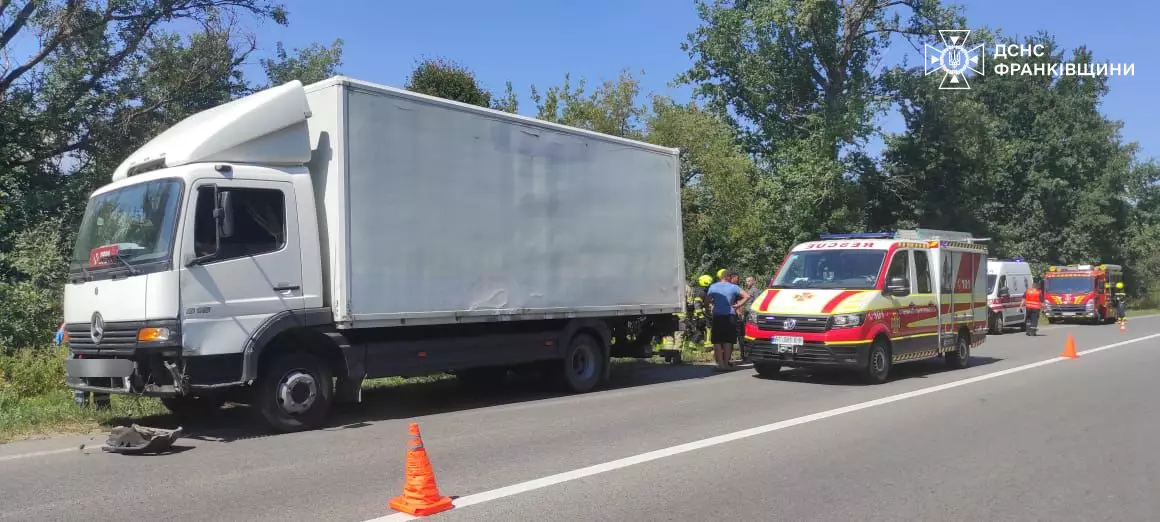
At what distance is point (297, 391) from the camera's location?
823 centimetres

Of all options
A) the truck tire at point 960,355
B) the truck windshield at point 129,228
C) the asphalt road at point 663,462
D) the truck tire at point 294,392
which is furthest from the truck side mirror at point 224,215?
the truck tire at point 960,355

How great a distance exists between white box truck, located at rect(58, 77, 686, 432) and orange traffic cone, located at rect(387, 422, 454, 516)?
3232 millimetres

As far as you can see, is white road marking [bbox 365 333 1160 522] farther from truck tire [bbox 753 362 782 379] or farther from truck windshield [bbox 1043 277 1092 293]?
A: truck windshield [bbox 1043 277 1092 293]

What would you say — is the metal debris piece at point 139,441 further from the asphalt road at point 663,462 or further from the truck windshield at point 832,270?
the truck windshield at point 832,270

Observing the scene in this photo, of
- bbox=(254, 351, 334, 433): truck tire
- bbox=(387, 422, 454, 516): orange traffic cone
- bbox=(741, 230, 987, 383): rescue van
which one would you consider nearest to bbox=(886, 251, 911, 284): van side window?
bbox=(741, 230, 987, 383): rescue van

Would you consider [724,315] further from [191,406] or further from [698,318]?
[191,406]

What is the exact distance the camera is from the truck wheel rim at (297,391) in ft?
26.6

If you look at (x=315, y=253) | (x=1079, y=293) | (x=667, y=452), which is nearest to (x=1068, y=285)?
(x=1079, y=293)

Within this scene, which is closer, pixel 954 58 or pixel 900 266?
pixel 900 266

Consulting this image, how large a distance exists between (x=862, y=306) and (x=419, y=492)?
27.0 feet

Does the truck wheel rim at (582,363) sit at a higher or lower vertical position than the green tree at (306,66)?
lower

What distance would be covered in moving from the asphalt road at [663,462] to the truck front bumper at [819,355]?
0.63m

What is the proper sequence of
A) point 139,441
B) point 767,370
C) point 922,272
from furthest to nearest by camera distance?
1. point 922,272
2. point 767,370
3. point 139,441

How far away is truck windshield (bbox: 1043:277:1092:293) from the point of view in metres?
31.8
